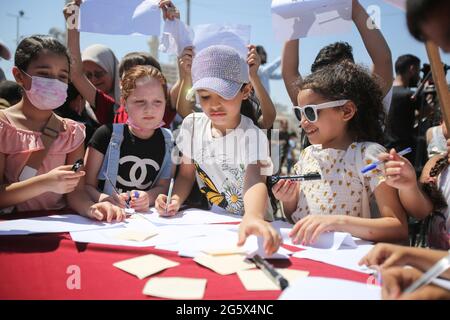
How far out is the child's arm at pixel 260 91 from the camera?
208cm

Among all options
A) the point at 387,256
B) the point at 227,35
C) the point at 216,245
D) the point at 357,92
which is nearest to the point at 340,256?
the point at 387,256

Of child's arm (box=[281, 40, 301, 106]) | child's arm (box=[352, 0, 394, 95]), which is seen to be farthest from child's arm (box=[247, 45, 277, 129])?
child's arm (box=[352, 0, 394, 95])

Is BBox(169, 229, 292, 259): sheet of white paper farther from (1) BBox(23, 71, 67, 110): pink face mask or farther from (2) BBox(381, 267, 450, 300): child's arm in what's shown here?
(1) BBox(23, 71, 67, 110): pink face mask

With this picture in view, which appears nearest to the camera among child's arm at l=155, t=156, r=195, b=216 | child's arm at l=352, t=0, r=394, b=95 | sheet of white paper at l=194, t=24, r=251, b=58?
child's arm at l=155, t=156, r=195, b=216

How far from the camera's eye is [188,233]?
4.49 ft

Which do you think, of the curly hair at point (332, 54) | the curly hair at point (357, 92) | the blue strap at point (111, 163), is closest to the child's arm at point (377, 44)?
the curly hair at point (332, 54)

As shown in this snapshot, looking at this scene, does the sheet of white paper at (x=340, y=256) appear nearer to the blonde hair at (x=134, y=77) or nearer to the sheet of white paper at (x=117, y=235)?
the sheet of white paper at (x=117, y=235)

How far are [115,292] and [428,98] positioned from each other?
164 inches

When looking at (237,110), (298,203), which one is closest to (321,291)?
(298,203)

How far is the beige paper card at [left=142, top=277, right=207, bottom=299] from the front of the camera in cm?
88

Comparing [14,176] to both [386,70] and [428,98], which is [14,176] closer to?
[386,70]

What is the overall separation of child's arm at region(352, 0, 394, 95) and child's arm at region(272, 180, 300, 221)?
84cm

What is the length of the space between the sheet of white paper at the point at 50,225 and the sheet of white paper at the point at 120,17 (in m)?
1.19

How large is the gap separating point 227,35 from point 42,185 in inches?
50.7
